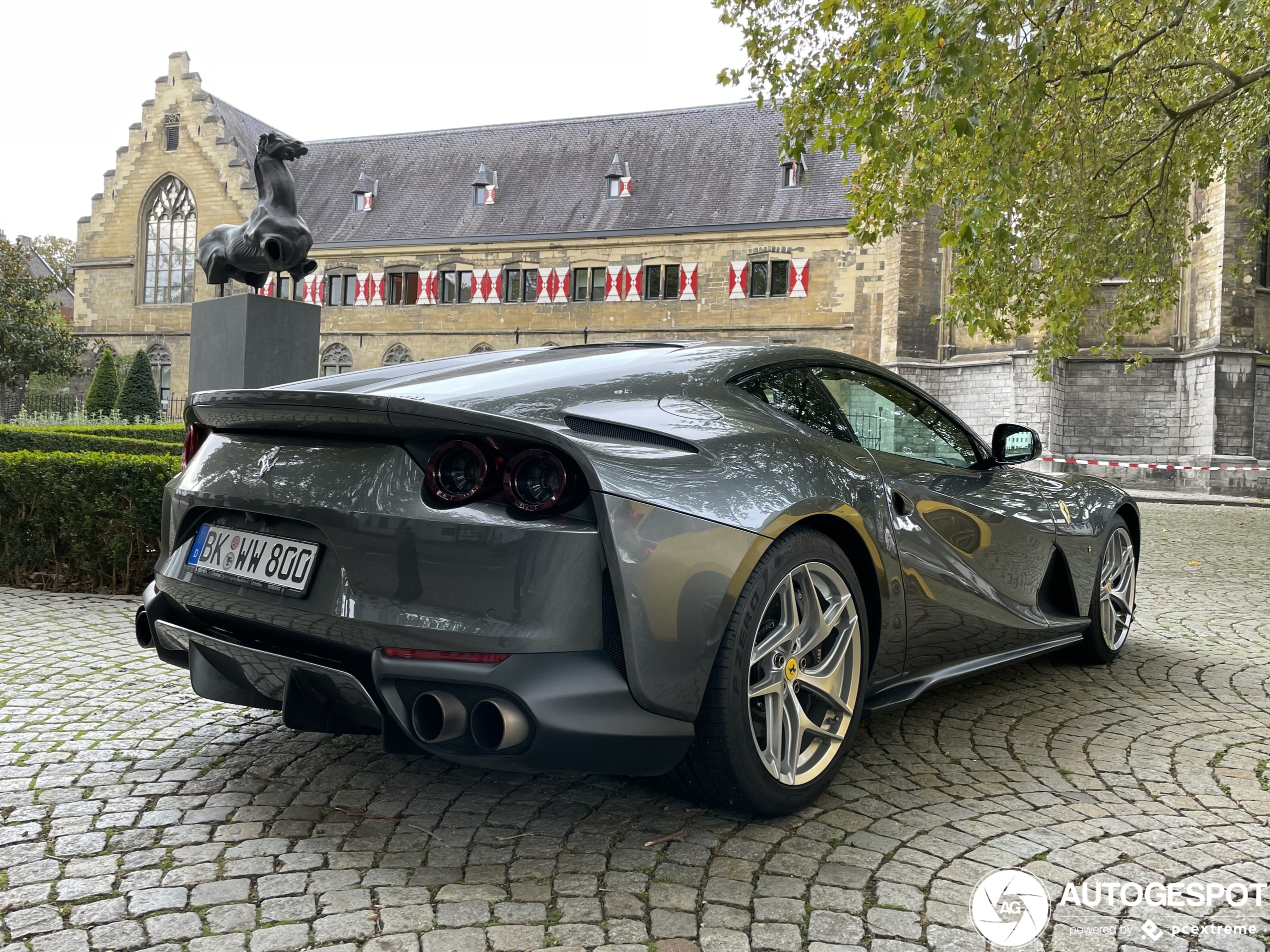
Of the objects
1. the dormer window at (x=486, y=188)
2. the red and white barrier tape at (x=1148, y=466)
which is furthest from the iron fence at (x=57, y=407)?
the red and white barrier tape at (x=1148, y=466)

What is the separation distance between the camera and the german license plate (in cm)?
237

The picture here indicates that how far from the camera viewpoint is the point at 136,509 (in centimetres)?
578

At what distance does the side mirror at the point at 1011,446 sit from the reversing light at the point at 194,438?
2851 mm

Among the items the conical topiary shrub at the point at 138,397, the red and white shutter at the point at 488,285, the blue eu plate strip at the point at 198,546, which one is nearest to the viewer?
the blue eu plate strip at the point at 198,546

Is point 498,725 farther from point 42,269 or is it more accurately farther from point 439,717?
point 42,269

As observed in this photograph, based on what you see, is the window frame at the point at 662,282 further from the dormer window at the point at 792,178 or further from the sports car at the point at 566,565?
the sports car at the point at 566,565

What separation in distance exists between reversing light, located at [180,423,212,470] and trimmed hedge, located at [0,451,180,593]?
2.85 m

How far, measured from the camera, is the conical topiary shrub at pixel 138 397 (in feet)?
90.2

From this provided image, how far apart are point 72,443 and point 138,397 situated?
1916 centimetres

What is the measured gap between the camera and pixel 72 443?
11.2 m

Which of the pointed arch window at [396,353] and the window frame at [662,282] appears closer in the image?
the window frame at [662,282]


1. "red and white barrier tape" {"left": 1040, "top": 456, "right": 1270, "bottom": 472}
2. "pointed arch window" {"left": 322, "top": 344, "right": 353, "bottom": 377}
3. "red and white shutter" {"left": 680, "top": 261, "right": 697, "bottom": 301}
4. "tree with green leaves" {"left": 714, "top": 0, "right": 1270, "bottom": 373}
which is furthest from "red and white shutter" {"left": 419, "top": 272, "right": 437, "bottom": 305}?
"tree with green leaves" {"left": 714, "top": 0, "right": 1270, "bottom": 373}

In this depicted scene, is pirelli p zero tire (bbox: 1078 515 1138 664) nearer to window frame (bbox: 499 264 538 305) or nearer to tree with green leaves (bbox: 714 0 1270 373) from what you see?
tree with green leaves (bbox: 714 0 1270 373)

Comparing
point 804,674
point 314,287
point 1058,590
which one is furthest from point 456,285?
point 804,674
